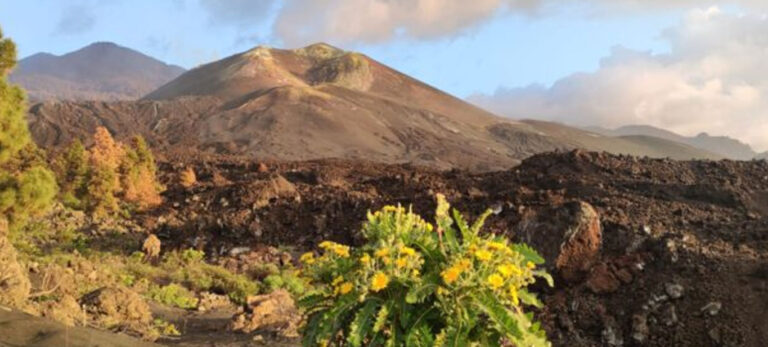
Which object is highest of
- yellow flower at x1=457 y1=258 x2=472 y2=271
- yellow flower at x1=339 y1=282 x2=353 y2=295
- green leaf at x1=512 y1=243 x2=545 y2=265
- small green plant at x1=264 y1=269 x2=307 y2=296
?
green leaf at x1=512 y1=243 x2=545 y2=265

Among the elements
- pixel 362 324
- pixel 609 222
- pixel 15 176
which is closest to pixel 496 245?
pixel 362 324

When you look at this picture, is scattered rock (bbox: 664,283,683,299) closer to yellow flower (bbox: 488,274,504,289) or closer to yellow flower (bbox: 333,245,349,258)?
yellow flower (bbox: 488,274,504,289)

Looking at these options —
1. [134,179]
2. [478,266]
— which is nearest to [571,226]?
[478,266]

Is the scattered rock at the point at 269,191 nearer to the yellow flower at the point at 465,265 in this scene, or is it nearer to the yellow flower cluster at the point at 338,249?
the yellow flower cluster at the point at 338,249

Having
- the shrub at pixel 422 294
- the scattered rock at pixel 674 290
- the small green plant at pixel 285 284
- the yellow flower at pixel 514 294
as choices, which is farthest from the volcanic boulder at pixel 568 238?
the yellow flower at pixel 514 294

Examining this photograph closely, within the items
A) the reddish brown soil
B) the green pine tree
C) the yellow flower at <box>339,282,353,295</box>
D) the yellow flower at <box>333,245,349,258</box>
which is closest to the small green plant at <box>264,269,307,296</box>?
the reddish brown soil
